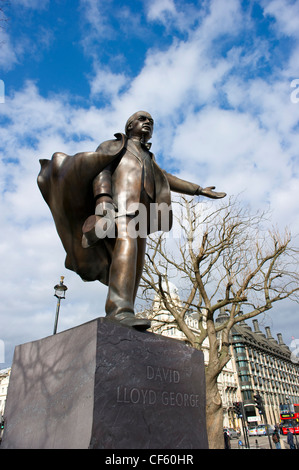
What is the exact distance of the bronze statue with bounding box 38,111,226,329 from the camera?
2662 millimetres

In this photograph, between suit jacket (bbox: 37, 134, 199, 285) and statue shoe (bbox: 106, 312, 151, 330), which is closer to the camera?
statue shoe (bbox: 106, 312, 151, 330)

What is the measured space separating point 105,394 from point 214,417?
12221 mm

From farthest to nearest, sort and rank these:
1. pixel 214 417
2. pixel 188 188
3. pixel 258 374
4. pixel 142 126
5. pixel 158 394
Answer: pixel 258 374 → pixel 214 417 → pixel 188 188 → pixel 142 126 → pixel 158 394

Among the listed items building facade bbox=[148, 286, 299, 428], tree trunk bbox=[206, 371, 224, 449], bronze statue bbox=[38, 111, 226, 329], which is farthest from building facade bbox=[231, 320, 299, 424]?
bronze statue bbox=[38, 111, 226, 329]

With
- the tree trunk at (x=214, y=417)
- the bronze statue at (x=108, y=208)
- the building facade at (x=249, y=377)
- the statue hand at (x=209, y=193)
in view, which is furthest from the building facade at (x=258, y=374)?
the bronze statue at (x=108, y=208)

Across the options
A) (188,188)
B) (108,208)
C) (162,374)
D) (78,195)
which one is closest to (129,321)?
(162,374)

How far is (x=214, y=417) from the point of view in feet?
40.1

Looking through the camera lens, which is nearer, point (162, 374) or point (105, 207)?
point (162, 374)

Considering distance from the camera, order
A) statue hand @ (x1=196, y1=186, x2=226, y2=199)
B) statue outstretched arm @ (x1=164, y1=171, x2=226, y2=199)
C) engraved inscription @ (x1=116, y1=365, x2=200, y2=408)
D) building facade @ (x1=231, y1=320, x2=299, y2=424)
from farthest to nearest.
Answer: building facade @ (x1=231, y1=320, x2=299, y2=424) < statue hand @ (x1=196, y1=186, x2=226, y2=199) < statue outstretched arm @ (x1=164, y1=171, x2=226, y2=199) < engraved inscription @ (x1=116, y1=365, x2=200, y2=408)

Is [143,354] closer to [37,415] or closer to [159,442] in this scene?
[159,442]

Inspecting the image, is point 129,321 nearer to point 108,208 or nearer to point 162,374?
point 162,374

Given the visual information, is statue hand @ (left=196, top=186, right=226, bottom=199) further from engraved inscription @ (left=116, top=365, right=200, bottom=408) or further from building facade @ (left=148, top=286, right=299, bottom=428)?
building facade @ (left=148, top=286, right=299, bottom=428)

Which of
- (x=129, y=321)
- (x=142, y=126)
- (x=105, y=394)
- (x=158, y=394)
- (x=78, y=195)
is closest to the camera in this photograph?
(x=105, y=394)

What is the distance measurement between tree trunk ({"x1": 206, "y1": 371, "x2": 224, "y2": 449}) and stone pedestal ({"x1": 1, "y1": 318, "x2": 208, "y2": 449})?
1111 centimetres
